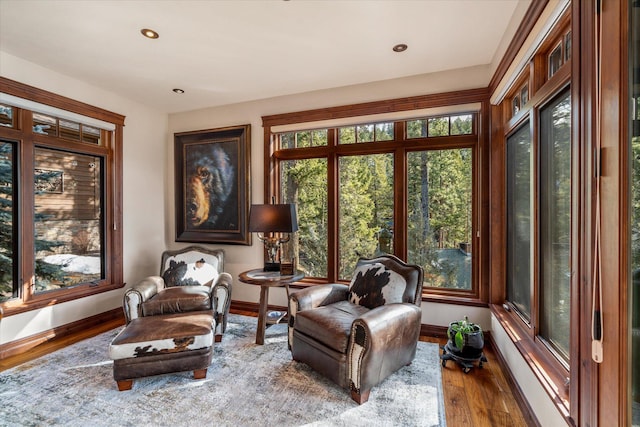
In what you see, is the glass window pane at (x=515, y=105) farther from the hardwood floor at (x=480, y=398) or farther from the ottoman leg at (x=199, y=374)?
the ottoman leg at (x=199, y=374)

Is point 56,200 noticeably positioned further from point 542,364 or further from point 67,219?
point 542,364

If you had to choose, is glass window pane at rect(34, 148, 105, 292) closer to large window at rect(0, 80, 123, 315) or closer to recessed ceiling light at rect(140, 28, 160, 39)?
large window at rect(0, 80, 123, 315)

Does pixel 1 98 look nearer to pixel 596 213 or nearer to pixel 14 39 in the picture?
pixel 14 39

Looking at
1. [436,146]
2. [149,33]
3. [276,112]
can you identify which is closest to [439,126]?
[436,146]

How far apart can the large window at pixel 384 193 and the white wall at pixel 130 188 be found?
175 cm

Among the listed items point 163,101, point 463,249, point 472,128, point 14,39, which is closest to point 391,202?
point 463,249

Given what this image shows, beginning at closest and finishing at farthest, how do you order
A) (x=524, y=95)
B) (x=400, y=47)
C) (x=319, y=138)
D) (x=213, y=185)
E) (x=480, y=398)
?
(x=480, y=398) < (x=524, y=95) < (x=400, y=47) < (x=319, y=138) < (x=213, y=185)

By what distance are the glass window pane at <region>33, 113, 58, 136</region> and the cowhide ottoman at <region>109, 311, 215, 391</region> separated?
2.27m

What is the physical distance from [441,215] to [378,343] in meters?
1.75

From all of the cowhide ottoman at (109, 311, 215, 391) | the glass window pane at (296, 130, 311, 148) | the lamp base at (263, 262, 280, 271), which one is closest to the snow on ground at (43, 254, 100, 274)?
the cowhide ottoman at (109, 311, 215, 391)

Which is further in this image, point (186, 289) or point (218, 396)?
point (186, 289)

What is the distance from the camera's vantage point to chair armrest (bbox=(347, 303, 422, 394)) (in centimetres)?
201

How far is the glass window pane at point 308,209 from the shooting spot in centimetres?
379

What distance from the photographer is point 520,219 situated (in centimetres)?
246
